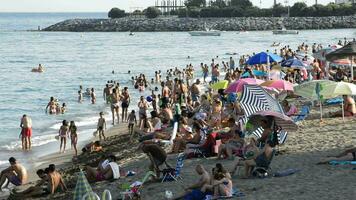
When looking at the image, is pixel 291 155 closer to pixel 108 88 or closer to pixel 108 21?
pixel 108 88

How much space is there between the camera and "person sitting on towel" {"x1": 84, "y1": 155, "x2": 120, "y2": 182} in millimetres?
12133

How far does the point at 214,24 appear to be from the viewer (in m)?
114

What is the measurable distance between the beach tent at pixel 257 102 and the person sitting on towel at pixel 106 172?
8.47ft

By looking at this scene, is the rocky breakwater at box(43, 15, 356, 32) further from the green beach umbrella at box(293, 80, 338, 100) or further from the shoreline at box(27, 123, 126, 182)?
the green beach umbrella at box(293, 80, 338, 100)

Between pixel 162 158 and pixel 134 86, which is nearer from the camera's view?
pixel 162 158

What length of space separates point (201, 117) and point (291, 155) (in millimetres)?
4074

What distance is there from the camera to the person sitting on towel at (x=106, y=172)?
12.1 metres

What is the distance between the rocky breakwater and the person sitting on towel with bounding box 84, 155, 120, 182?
93.8 metres

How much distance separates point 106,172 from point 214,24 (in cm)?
10277

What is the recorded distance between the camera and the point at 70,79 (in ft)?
140

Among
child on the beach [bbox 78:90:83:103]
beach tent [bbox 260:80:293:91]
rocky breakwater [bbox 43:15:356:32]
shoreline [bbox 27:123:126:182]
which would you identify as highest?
beach tent [bbox 260:80:293:91]

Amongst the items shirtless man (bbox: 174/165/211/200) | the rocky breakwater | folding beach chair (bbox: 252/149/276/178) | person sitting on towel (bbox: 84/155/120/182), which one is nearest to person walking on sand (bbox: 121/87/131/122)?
person sitting on towel (bbox: 84/155/120/182)

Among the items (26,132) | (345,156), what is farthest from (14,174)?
(345,156)

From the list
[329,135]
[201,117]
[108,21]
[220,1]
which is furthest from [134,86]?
[220,1]
